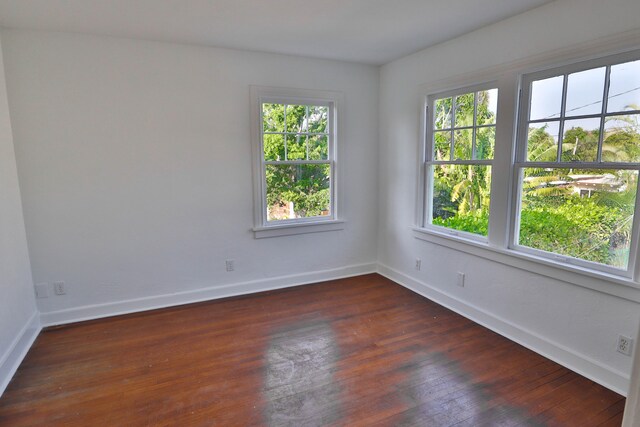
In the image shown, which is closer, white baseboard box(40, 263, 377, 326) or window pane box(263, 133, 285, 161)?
white baseboard box(40, 263, 377, 326)

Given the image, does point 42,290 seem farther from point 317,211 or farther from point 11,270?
point 317,211

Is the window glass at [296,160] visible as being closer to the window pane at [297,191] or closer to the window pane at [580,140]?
the window pane at [297,191]

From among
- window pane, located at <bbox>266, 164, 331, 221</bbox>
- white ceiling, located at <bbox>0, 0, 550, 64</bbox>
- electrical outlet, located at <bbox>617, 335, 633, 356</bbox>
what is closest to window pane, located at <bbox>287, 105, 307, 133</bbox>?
window pane, located at <bbox>266, 164, 331, 221</bbox>

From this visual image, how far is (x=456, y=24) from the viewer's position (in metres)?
2.90

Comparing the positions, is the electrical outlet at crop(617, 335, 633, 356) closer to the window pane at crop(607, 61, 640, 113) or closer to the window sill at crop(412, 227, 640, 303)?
the window sill at crop(412, 227, 640, 303)

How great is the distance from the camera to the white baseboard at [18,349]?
2350 millimetres

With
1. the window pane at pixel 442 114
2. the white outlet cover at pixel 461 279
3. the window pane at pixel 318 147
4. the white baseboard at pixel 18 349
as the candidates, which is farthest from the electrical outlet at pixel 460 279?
the white baseboard at pixel 18 349

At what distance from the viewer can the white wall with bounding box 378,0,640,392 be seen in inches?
89.7

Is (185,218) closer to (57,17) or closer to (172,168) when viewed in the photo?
(172,168)

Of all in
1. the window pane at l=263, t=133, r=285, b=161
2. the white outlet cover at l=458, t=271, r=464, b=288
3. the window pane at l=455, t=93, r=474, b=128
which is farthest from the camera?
the window pane at l=263, t=133, r=285, b=161

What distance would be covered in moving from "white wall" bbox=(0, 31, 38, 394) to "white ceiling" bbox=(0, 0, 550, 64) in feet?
2.42

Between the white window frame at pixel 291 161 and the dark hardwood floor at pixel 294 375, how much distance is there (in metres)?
0.95

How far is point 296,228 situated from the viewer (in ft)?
13.3

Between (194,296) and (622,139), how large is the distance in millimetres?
3722
